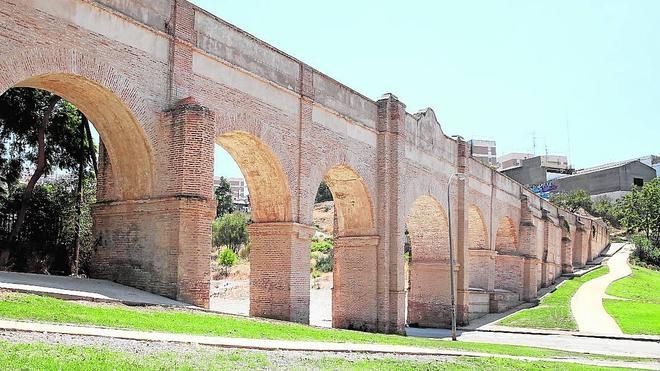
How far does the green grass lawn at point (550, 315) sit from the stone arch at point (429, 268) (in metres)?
3.75

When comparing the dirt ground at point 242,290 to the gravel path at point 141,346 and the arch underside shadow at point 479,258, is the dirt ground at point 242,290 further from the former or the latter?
the gravel path at point 141,346

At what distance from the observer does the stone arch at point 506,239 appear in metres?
39.1

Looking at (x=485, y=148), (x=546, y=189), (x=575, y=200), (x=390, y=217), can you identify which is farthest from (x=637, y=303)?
(x=485, y=148)

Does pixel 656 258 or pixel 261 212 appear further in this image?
pixel 656 258

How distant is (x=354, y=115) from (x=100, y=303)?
39.8ft

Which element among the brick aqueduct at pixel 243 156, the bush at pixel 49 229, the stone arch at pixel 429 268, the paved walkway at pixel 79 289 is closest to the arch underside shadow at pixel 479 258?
the brick aqueduct at pixel 243 156

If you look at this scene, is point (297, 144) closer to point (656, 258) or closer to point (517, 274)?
point (517, 274)

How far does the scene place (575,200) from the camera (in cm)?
7731

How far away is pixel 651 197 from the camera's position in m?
64.2

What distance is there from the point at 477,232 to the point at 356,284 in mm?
12313

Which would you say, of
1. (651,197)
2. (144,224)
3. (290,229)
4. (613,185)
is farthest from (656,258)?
(144,224)

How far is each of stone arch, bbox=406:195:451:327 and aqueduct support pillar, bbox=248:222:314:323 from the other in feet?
34.9

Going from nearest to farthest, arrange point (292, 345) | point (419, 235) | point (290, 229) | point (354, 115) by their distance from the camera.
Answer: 1. point (292, 345)
2. point (290, 229)
3. point (354, 115)
4. point (419, 235)

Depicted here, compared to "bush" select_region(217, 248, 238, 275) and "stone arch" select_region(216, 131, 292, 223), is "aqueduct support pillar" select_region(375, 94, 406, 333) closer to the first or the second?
"stone arch" select_region(216, 131, 292, 223)
